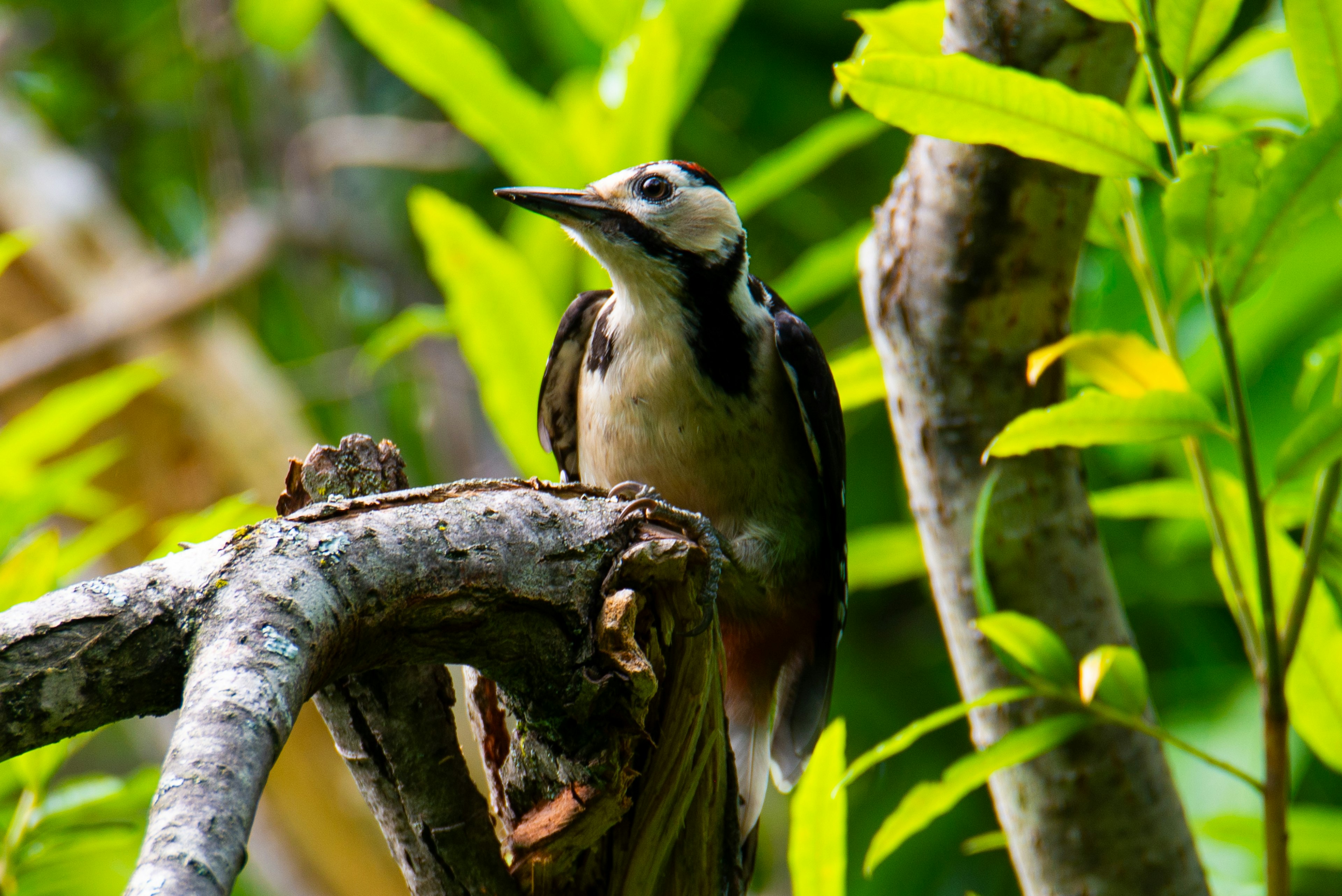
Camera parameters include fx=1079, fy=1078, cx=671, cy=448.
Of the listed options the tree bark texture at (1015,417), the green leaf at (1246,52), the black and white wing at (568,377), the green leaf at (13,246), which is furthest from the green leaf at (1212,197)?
the green leaf at (13,246)

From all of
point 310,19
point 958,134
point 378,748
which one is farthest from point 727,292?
point 310,19

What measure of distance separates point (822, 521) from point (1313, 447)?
75cm

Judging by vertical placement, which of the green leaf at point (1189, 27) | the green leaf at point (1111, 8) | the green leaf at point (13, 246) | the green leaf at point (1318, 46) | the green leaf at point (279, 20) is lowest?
the green leaf at point (1318, 46)

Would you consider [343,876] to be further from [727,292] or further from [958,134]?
[958,134]

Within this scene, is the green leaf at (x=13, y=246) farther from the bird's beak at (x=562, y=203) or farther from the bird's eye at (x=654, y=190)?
the bird's eye at (x=654, y=190)

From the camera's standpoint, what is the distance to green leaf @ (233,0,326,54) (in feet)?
10.5

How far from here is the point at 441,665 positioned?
101cm

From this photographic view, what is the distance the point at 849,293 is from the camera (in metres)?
3.67

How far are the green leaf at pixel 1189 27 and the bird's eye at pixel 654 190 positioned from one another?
0.84m

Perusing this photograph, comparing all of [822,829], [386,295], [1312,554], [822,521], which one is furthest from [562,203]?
[386,295]

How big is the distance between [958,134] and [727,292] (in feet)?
2.19

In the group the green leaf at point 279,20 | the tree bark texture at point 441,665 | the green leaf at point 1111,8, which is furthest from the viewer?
the green leaf at point 279,20

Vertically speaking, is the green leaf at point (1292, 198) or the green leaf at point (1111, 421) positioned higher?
the green leaf at point (1292, 198)

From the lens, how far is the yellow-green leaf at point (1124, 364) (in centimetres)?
134
